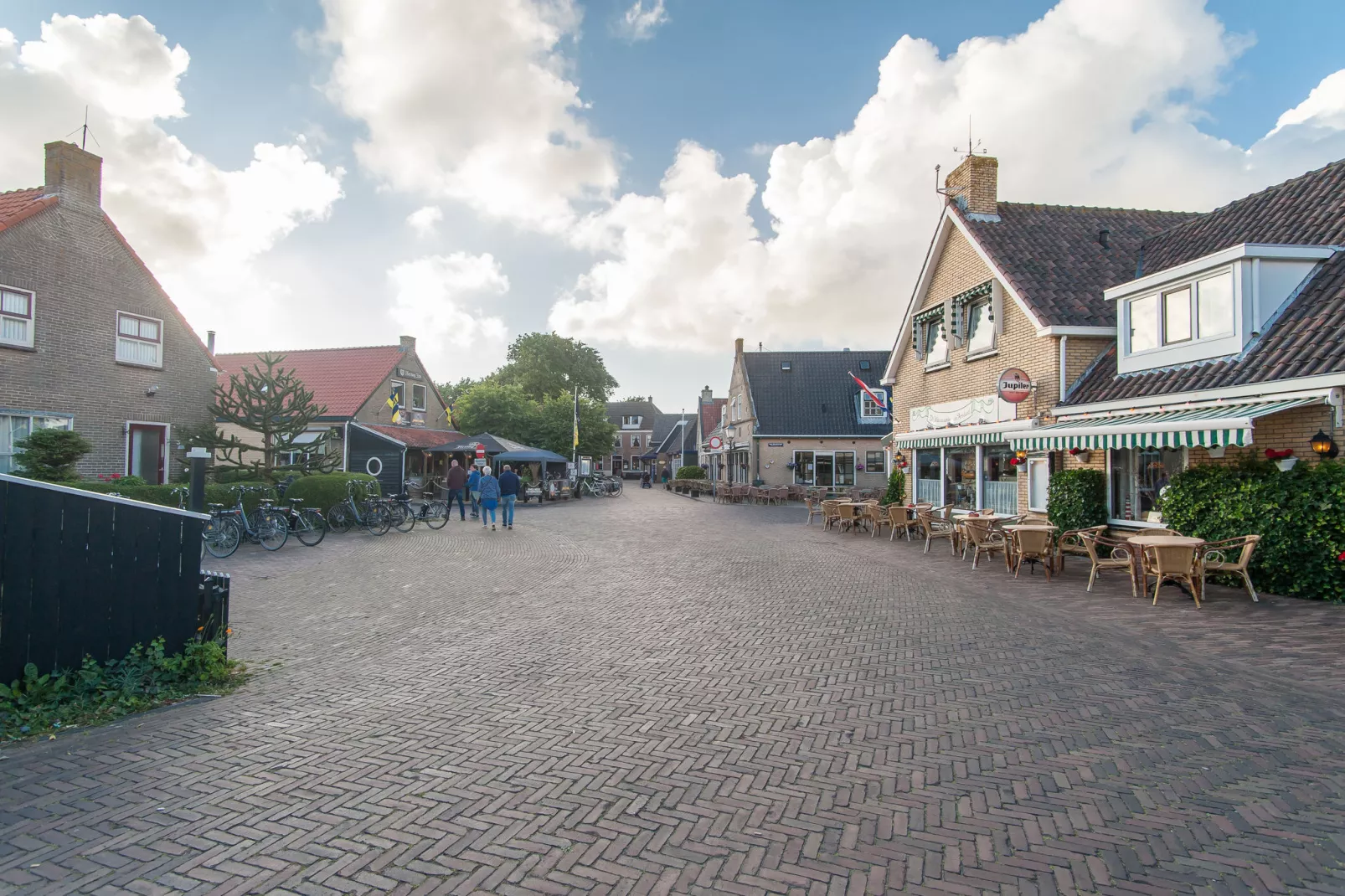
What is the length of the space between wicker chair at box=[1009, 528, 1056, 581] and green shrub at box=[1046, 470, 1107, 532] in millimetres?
1849

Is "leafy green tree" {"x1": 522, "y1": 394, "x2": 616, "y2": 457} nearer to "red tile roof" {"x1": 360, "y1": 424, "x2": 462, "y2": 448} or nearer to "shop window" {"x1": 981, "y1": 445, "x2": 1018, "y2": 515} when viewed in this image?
"red tile roof" {"x1": 360, "y1": 424, "x2": 462, "y2": 448}

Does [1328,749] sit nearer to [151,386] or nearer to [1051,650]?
[1051,650]

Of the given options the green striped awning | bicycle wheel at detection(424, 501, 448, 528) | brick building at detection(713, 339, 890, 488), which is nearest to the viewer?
the green striped awning

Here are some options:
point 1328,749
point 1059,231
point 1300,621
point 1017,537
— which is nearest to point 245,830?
point 1328,749

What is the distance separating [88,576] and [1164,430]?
11006 millimetres

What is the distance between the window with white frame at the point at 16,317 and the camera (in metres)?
14.0

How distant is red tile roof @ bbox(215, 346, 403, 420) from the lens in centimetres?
2741

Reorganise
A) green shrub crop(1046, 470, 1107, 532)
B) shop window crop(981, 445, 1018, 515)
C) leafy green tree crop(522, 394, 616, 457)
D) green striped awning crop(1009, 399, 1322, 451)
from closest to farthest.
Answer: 1. green striped awning crop(1009, 399, 1322, 451)
2. green shrub crop(1046, 470, 1107, 532)
3. shop window crop(981, 445, 1018, 515)
4. leafy green tree crop(522, 394, 616, 457)

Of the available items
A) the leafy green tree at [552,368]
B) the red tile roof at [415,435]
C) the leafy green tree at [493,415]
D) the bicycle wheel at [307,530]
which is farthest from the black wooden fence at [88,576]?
the leafy green tree at [552,368]

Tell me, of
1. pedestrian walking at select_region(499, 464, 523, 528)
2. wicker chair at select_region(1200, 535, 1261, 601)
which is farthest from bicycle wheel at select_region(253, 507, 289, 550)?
wicker chair at select_region(1200, 535, 1261, 601)

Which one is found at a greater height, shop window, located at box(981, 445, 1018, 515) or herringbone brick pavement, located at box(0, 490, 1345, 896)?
shop window, located at box(981, 445, 1018, 515)

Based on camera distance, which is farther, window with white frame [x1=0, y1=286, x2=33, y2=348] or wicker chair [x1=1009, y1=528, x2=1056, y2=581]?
window with white frame [x1=0, y1=286, x2=33, y2=348]

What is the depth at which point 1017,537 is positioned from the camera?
Result: 10.5 metres

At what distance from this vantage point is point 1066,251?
15.2 m
